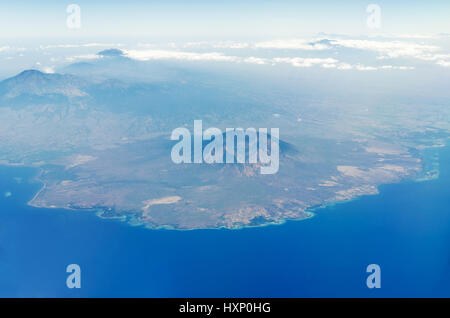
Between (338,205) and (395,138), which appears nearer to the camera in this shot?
(338,205)

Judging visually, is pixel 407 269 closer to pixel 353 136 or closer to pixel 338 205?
pixel 338 205

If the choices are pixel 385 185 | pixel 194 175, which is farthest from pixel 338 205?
pixel 194 175

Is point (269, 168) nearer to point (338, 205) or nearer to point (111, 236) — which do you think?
point (338, 205)

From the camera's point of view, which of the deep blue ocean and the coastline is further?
the coastline

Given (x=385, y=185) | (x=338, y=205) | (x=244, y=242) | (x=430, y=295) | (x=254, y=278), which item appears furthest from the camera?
(x=385, y=185)

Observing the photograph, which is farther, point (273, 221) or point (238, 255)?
point (273, 221)

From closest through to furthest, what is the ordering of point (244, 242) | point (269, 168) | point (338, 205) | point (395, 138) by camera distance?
point (244, 242)
point (338, 205)
point (269, 168)
point (395, 138)

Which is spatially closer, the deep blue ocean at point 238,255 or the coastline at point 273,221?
the deep blue ocean at point 238,255
